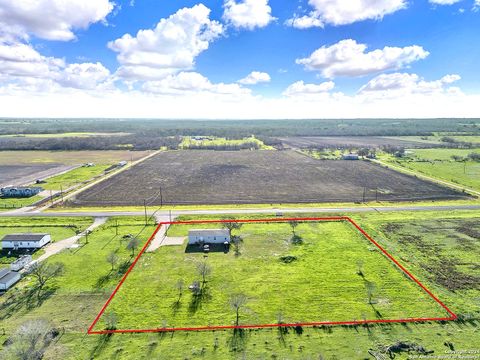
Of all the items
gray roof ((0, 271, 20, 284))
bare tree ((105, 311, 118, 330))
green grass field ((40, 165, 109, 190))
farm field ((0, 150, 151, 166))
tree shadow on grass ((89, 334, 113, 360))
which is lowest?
tree shadow on grass ((89, 334, 113, 360))

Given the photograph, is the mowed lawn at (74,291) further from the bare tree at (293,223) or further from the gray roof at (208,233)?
the bare tree at (293,223)

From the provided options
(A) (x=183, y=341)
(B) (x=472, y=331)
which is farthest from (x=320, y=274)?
(A) (x=183, y=341)

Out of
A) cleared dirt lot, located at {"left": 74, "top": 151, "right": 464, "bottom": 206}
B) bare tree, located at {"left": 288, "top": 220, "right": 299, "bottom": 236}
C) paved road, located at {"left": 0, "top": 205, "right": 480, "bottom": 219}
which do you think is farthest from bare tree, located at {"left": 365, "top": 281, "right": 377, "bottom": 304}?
cleared dirt lot, located at {"left": 74, "top": 151, "right": 464, "bottom": 206}

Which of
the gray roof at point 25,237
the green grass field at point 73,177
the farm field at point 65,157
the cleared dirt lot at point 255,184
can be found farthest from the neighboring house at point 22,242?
the farm field at point 65,157

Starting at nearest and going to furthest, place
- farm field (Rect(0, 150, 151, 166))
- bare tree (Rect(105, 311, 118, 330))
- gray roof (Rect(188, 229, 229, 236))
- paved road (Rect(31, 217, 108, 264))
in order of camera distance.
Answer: bare tree (Rect(105, 311, 118, 330)) → paved road (Rect(31, 217, 108, 264)) → gray roof (Rect(188, 229, 229, 236)) → farm field (Rect(0, 150, 151, 166))

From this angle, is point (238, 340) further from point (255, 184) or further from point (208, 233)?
point (255, 184)

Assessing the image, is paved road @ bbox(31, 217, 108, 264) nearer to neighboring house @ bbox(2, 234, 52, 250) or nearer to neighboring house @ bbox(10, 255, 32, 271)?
neighboring house @ bbox(10, 255, 32, 271)

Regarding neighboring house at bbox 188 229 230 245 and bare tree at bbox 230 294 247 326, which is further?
neighboring house at bbox 188 229 230 245
